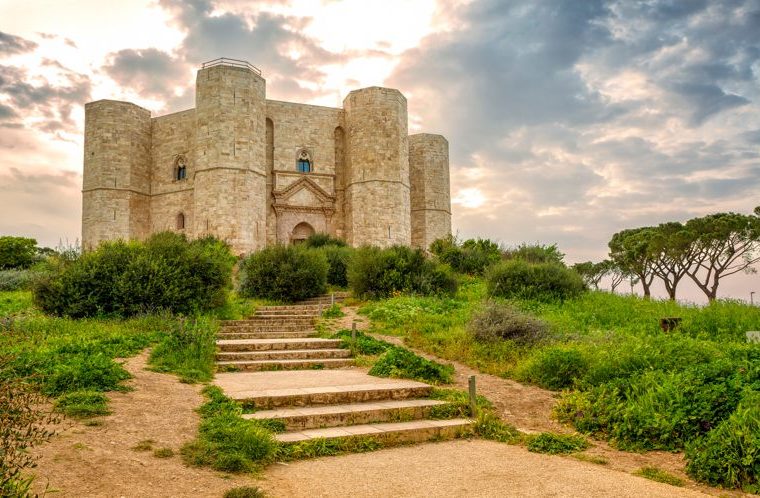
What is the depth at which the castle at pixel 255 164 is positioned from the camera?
2886 centimetres

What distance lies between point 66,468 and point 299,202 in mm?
28226

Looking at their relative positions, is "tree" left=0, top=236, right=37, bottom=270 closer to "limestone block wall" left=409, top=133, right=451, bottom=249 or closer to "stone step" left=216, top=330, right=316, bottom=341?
"limestone block wall" left=409, top=133, right=451, bottom=249

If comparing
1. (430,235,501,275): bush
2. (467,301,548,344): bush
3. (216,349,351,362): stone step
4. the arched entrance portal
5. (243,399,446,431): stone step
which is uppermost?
the arched entrance portal

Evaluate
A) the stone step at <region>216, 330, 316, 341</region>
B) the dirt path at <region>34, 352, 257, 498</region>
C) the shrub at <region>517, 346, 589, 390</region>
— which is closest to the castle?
the stone step at <region>216, 330, 316, 341</region>

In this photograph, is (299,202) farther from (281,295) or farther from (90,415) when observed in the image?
(90,415)

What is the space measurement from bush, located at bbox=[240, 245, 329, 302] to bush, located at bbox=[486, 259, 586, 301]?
5411mm

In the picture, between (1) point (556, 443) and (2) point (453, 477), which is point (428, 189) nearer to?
(1) point (556, 443)

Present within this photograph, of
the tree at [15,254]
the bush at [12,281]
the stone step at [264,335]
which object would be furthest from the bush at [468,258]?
the tree at [15,254]

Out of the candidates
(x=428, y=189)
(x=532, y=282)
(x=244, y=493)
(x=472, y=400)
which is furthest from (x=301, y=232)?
(x=244, y=493)

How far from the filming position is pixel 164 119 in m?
33.0

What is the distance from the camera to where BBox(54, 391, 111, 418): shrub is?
5273mm

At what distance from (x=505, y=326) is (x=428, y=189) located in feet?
89.6

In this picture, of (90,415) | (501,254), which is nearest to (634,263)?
(501,254)

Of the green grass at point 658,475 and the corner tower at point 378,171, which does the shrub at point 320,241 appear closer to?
the corner tower at point 378,171
